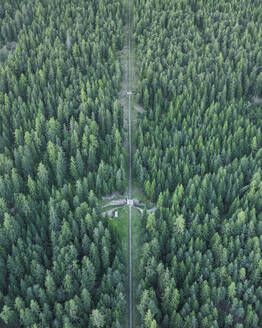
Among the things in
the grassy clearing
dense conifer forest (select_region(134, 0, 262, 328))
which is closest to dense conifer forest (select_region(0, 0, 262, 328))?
dense conifer forest (select_region(134, 0, 262, 328))

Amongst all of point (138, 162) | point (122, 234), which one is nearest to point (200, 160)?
point (138, 162)

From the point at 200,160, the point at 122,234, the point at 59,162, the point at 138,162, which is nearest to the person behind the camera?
the point at 122,234

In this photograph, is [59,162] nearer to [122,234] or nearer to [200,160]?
[122,234]

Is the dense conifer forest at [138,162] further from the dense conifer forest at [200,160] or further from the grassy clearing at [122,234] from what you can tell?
the grassy clearing at [122,234]

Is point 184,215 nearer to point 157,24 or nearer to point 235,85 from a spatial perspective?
point 235,85

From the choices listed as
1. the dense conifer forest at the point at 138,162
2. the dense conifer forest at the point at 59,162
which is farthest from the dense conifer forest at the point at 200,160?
the dense conifer forest at the point at 59,162

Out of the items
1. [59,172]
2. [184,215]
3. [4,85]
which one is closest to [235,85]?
[184,215]

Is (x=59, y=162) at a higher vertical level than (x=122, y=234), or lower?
higher

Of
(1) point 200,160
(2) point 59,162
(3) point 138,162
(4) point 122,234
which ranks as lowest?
(4) point 122,234

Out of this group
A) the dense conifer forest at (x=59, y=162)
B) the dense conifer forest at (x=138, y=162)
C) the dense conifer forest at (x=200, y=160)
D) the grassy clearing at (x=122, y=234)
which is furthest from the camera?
the grassy clearing at (x=122, y=234)

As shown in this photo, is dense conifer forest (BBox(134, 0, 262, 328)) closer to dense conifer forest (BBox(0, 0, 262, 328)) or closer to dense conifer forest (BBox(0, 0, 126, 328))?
dense conifer forest (BBox(0, 0, 262, 328))
